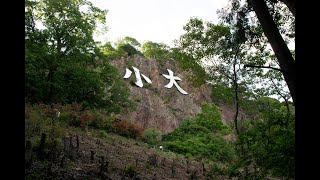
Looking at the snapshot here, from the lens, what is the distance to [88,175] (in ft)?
22.9

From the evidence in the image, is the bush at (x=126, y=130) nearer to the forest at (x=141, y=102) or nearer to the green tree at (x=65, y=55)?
the forest at (x=141, y=102)

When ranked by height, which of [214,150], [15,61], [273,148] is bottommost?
[214,150]

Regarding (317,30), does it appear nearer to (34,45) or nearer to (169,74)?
(34,45)

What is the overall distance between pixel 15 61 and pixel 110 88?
21.1 m

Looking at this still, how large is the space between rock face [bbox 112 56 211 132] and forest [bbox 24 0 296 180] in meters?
0.96

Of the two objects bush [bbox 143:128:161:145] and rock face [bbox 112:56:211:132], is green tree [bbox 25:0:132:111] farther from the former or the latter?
rock face [bbox 112:56:211:132]

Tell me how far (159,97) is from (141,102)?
87.3 inches

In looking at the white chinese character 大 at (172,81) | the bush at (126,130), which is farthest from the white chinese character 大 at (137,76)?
the bush at (126,130)

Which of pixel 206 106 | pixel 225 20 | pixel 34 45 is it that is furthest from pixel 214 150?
pixel 225 20

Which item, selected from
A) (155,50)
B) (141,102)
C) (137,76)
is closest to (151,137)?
(141,102)

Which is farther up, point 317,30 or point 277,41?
point 277,41

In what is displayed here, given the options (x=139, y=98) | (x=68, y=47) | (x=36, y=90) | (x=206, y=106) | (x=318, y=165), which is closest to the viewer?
(x=318, y=165)

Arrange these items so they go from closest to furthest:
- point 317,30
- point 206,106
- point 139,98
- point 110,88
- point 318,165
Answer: point 318,165
point 317,30
point 110,88
point 139,98
point 206,106

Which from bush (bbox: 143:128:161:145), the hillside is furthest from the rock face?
the hillside
